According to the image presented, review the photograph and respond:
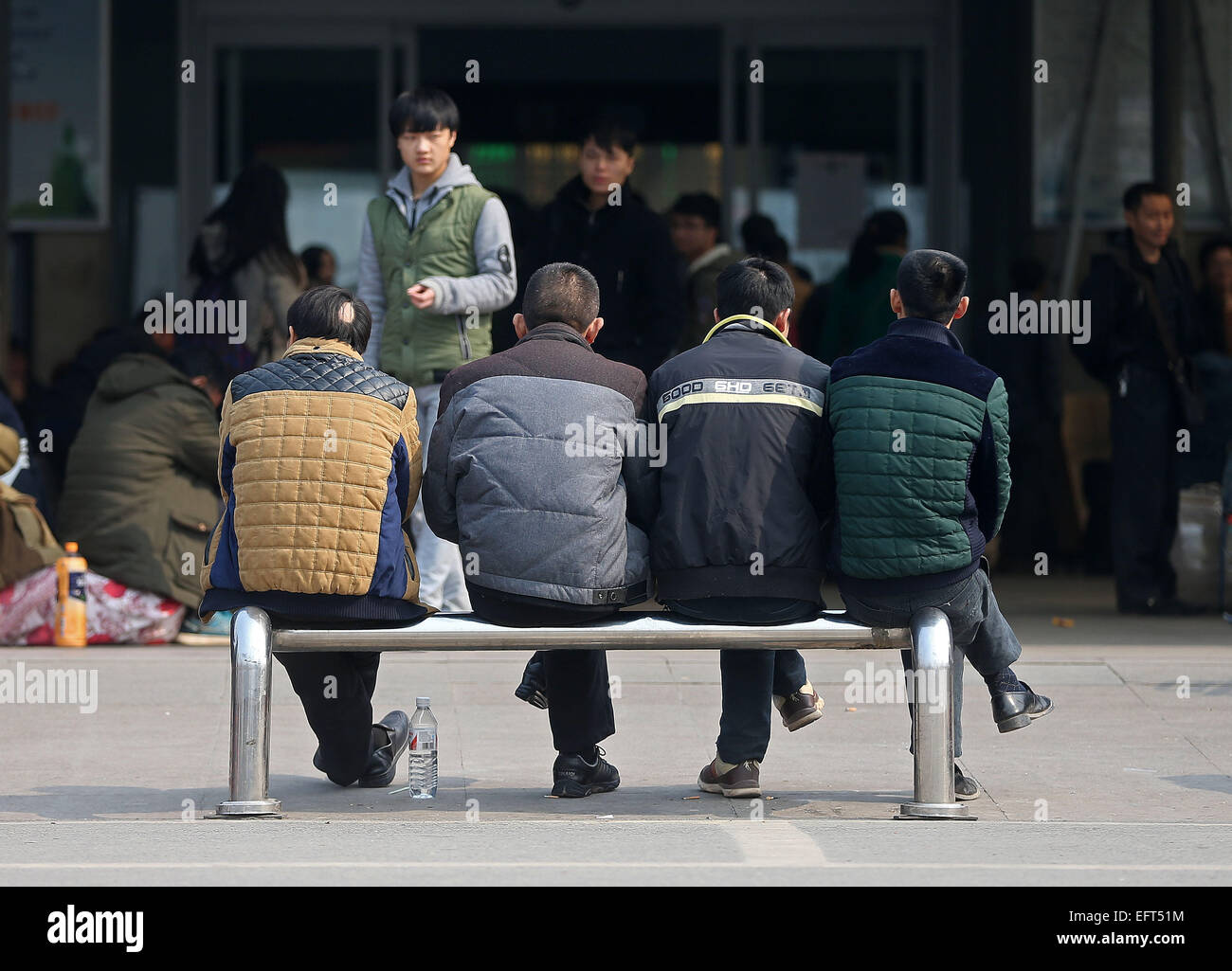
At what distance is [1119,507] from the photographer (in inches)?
379

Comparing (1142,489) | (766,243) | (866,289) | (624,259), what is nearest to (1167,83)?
(866,289)

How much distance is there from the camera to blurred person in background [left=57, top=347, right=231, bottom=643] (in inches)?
339

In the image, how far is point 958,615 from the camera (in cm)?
574

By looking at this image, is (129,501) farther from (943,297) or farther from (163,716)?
(943,297)

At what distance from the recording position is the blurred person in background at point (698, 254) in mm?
9609

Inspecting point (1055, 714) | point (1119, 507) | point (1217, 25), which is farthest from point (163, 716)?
point (1217, 25)

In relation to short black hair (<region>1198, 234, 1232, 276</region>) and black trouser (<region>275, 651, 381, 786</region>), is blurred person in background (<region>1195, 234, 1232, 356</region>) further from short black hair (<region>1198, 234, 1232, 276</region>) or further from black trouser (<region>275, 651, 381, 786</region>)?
black trouser (<region>275, 651, 381, 786</region>)

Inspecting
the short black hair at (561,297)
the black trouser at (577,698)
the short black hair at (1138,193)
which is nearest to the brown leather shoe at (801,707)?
the black trouser at (577,698)

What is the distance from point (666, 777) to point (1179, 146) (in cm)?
562

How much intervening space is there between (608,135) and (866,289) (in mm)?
2475

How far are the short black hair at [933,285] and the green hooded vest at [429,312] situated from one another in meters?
2.28

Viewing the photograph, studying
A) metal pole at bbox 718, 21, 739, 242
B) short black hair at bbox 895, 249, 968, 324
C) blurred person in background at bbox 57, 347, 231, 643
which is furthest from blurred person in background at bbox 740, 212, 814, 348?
short black hair at bbox 895, 249, 968, 324

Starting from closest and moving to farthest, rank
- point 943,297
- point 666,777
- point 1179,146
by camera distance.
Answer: point 943,297 → point 666,777 → point 1179,146

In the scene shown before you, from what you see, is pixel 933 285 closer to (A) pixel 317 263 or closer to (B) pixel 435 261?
(B) pixel 435 261
